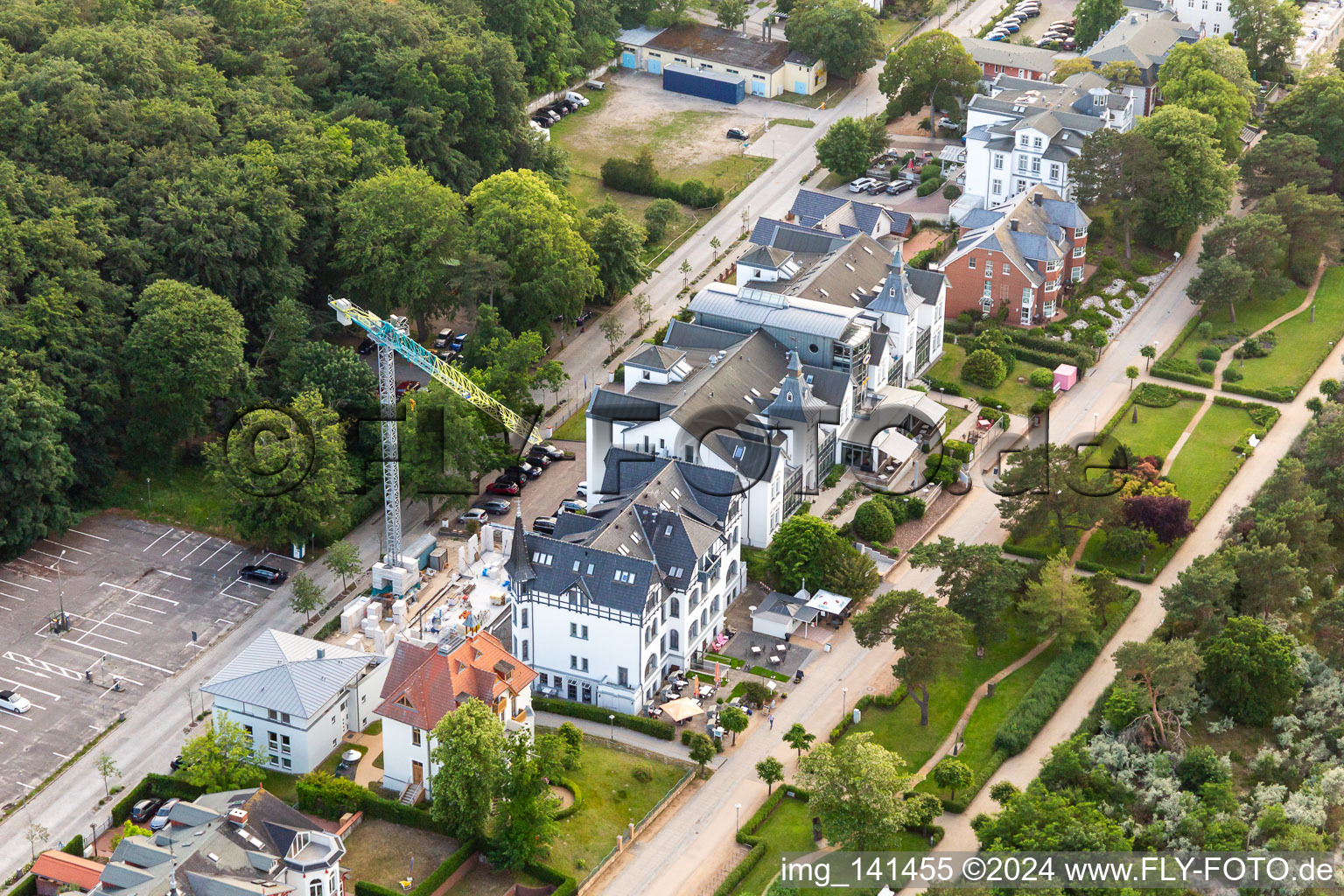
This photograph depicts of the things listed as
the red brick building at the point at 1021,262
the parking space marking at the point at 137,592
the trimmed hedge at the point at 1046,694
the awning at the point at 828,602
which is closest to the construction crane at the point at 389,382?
the parking space marking at the point at 137,592

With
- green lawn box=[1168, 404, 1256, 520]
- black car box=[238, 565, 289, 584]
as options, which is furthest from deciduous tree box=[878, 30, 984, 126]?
black car box=[238, 565, 289, 584]

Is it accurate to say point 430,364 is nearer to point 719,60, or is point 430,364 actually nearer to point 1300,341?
point 1300,341

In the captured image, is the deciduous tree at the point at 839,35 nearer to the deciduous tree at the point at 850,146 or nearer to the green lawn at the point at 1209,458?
the deciduous tree at the point at 850,146

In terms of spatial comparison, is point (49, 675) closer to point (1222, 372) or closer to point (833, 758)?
point (833, 758)

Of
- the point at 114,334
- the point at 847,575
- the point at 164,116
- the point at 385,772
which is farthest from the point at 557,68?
the point at 385,772

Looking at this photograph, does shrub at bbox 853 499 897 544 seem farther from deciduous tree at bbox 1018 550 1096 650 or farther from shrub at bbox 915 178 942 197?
shrub at bbox 915 178 942 197

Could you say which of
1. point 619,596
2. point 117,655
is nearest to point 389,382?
point 619,596
